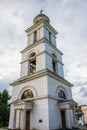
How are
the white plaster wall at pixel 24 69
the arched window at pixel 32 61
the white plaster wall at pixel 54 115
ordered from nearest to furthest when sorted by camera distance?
the white plaster wall at pixel 54 115 < the white plaster wall at pixel 24 69 < the arched window at pixel 32 61

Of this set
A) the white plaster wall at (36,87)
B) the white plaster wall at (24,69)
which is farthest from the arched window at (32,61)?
the white plaster wall at (36,87)

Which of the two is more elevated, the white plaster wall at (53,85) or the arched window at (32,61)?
the arched window at (32,61)

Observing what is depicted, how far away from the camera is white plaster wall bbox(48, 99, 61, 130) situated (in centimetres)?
1326

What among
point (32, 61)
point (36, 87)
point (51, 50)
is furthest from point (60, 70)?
point (36, 87)

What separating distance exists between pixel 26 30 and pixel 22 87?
10.9 meters

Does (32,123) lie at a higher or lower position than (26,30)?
lower

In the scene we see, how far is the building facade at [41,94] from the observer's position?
13.8 m

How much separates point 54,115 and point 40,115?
1.57 metres

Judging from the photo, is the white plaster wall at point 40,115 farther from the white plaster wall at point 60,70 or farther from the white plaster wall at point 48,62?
the white plaster wall at point 60,70

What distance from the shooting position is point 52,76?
51.9ft

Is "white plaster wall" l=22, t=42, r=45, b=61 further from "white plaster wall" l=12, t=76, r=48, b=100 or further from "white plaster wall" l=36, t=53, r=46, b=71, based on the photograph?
"white plaster wall" l=12, t=76, r=48, b=100

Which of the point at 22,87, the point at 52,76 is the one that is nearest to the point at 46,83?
the point at 52,76

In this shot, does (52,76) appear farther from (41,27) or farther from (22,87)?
(41,27)

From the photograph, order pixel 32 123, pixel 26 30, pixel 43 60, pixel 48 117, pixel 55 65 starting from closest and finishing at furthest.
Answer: pixel 48 117, pixel 32 123, pixel 43 60, pixel 55 65, pixel 26 30
